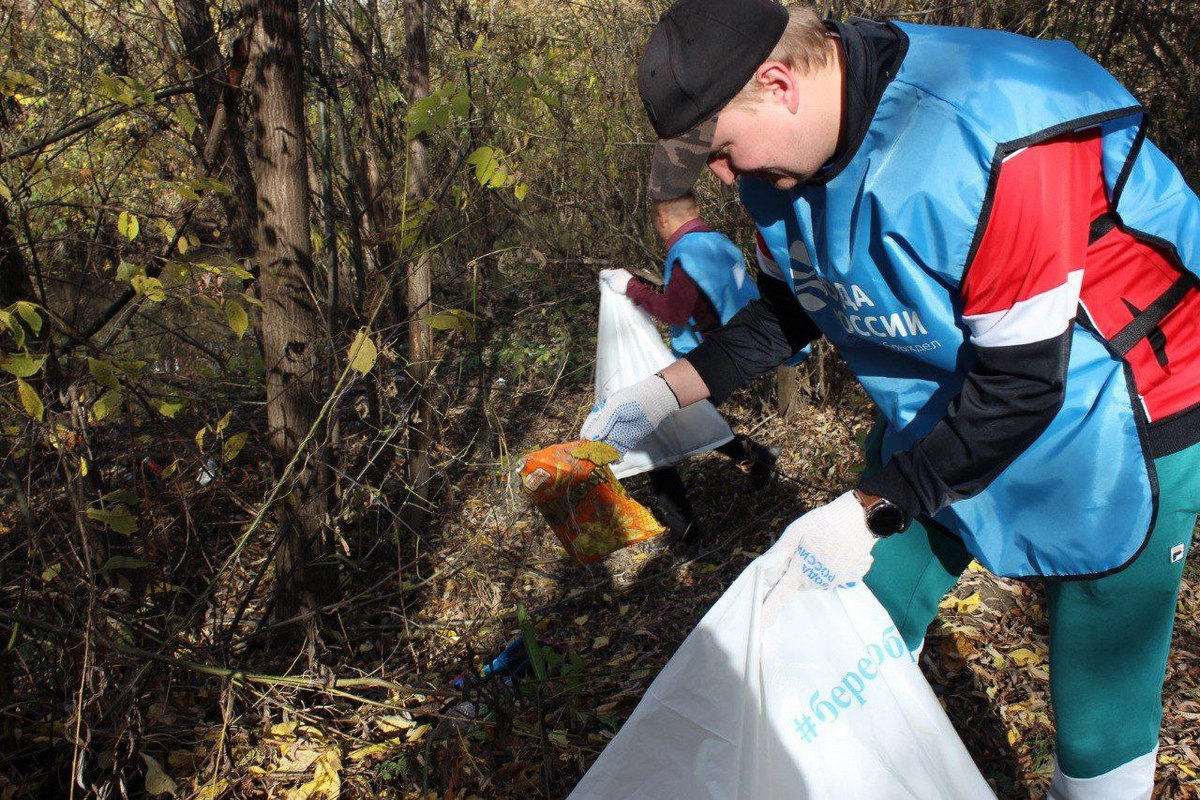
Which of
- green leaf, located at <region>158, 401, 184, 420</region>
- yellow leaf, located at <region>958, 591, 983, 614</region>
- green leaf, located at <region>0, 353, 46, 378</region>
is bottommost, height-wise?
yellow leaf, located at <region>958, 591, 983, 614</region>

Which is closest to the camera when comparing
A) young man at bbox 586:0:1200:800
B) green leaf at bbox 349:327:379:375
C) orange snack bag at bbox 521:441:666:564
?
young man at bbox 586:0:1200:800

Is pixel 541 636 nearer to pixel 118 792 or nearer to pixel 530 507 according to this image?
pixel 530 507

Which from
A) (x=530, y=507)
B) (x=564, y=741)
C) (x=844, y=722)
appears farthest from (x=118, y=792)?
(x=530, y=507)

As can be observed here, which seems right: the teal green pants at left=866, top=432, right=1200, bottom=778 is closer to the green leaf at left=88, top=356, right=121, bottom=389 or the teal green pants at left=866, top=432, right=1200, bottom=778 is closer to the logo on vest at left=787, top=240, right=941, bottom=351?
the logo on vest at left=787, top=240, right=941, bottom=351

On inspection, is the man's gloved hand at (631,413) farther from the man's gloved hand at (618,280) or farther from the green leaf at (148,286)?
the man's gloved hand at (618,280)

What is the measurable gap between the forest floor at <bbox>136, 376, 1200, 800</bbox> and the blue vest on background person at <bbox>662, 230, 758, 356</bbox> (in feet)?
2.97

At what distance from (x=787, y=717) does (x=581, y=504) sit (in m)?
1.25

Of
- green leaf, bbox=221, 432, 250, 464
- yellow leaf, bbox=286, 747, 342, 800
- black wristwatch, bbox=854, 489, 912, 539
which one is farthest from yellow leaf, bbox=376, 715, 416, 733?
black wristwatch, bbox=854, 489, 912, 539

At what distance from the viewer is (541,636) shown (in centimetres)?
330

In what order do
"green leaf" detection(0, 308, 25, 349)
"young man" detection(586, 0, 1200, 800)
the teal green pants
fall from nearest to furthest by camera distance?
"young man" detection(586, 0, 1200, 800)
the teal green pants
"green leaf" detection(0, 308, 25, 349)

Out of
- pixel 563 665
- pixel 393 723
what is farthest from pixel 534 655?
pixel 393 723

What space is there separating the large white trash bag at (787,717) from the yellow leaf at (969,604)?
1.52 m

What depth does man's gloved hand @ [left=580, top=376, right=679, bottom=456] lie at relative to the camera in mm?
2260

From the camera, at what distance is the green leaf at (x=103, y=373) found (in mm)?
1940
